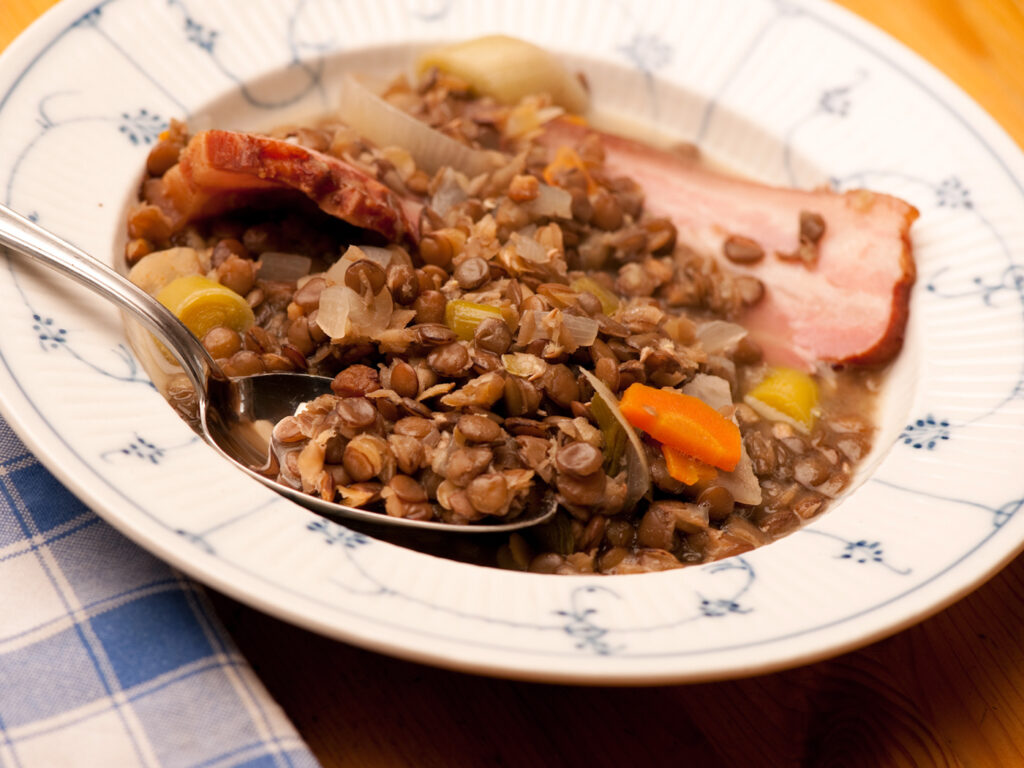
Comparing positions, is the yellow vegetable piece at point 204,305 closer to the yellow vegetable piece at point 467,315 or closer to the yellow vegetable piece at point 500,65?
the yellow vegetable piece at point 467,315

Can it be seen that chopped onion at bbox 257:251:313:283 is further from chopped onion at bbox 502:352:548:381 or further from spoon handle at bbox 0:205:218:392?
chopped onion at bbox 502:352:548:381

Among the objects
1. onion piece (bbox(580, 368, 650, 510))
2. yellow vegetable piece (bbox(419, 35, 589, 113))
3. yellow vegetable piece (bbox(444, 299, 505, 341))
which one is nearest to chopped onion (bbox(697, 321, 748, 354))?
onion piece (bbox(580, 368, 650, 510))

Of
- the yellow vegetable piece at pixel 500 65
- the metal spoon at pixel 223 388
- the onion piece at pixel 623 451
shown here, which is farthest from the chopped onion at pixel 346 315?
the yellow vegetable piece at pixel 500 65

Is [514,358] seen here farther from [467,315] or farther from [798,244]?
[798,244]

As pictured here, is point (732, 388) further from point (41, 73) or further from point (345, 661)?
point (41, 73)

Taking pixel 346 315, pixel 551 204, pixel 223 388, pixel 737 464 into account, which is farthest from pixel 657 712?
pixel 551 204

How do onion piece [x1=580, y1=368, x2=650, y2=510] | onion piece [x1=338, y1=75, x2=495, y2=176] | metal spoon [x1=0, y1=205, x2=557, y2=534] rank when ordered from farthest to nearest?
onion piece [x1=338, y1=75, x2=495, y2=176] → onion piece [x1=580, y1=368, x2=650, y2=510] → metal spoon [x1=0, y1=205, x2=557, y2=534]
